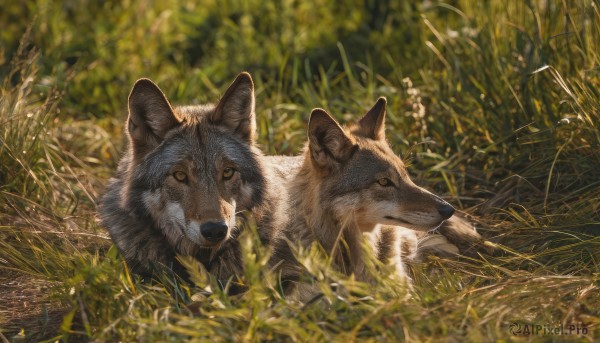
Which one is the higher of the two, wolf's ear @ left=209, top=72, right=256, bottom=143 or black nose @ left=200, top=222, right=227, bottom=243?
wolf's ear @ left=209, top=72, right=256, bottom=143

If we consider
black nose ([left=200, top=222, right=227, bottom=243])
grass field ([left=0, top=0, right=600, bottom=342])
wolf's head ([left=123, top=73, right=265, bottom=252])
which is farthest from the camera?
wolf's head ([left=123, top=73, right=265, bottom=252])

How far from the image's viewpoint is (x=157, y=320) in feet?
12.8

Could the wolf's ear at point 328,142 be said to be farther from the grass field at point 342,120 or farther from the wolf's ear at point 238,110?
the grass field at point 342,120

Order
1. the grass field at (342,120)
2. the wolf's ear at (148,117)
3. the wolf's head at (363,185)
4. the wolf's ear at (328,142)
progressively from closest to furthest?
the grass field at (342,120) < the wolf's ear at (148,117) < the wolf's head at (363,185) < the wolf's ear at (328,142)

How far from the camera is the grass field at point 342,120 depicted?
156 inches

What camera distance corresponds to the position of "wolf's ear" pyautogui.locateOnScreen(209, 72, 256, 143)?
5074mm

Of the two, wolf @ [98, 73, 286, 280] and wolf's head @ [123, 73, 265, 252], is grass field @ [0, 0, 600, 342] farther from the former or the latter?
wolf's head @ [123, 73, 265, 252]

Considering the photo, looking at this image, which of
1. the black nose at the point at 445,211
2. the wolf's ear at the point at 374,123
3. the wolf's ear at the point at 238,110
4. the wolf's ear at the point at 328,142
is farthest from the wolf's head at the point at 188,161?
the black nose at the point at 445,211

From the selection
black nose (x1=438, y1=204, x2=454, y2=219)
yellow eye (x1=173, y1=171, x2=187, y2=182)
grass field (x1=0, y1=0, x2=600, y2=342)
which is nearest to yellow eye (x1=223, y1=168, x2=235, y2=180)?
yellow eye (x1=173, y1=171, x2=187, y2=182)

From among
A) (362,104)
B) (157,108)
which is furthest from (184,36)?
(157,108)

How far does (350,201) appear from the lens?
211 inches

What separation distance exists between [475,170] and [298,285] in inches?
93.2

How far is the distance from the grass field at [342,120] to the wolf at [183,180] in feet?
0.77

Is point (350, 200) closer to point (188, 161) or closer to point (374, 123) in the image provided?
point (374, 123)
